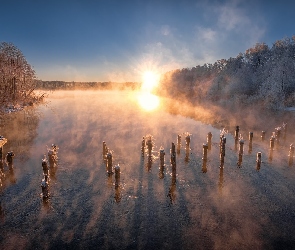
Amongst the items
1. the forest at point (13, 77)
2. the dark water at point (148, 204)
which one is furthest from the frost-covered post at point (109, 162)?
the forest at point (13, 77)

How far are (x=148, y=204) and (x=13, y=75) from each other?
52.3 m

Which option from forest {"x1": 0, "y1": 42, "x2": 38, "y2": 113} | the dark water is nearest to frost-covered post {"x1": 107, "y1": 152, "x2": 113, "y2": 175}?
the dark water

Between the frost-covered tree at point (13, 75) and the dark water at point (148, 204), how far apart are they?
3141cm

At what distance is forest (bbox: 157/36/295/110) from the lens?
54.8 metres

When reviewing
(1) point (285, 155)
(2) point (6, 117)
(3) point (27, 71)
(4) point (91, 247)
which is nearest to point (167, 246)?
(4) point (91, 247)

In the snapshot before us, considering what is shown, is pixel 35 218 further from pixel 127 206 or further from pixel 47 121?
pixel 47 121

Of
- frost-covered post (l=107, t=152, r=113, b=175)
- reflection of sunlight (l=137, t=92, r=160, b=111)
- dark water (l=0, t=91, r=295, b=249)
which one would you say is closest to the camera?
dark water (l=0, t=91, r=295, b=249)

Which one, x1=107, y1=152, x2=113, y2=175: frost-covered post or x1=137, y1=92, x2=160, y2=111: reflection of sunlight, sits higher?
x1=137, y1=92, x2=160, y2=111: reflection of sunlight

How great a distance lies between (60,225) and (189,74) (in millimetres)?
125949

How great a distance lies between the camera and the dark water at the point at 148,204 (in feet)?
39.1

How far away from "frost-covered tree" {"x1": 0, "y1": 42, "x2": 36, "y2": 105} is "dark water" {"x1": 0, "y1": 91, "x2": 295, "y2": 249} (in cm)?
3141

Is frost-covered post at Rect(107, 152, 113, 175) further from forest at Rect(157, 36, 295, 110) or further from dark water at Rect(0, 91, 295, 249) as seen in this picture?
forest at Rect(157, 36, 295, 110)

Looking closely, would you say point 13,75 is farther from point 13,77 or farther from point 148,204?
point 148,204

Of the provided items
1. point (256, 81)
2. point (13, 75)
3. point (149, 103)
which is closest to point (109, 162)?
point (13, 75)
